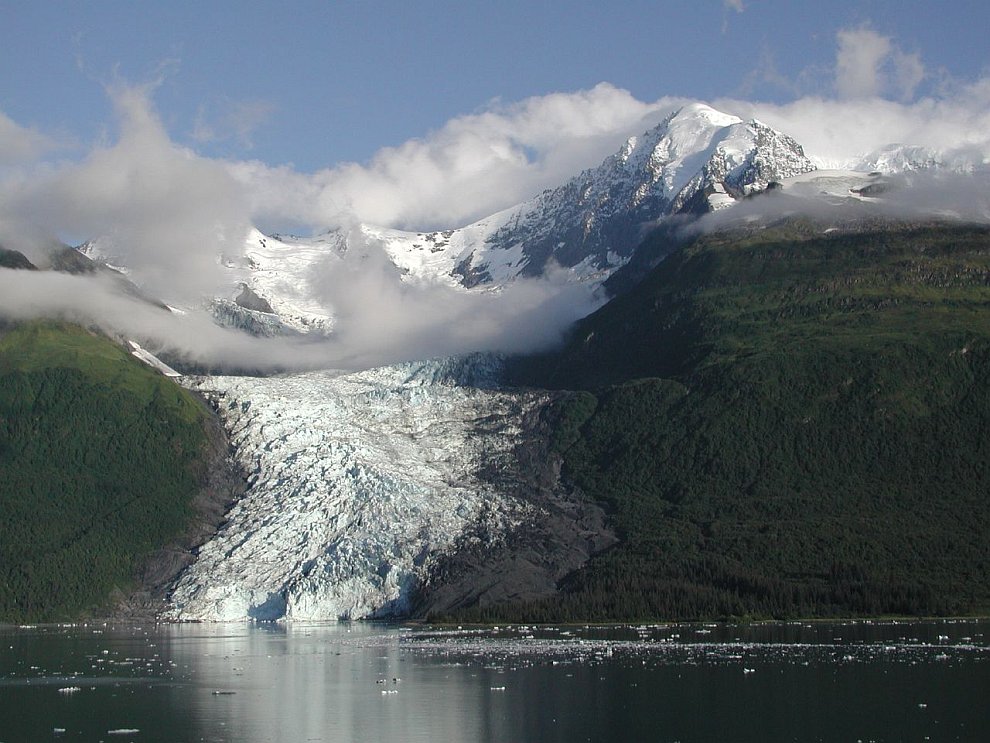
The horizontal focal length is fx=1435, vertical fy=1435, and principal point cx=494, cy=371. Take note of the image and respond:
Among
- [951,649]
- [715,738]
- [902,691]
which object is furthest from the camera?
[951,649]

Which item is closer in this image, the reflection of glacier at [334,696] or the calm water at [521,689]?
the calm water at [521,689]

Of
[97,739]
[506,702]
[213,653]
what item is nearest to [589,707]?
[506,702]

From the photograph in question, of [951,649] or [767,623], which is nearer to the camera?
[951,649]

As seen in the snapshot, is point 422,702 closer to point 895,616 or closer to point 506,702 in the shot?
point 506,702

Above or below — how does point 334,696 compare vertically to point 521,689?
above

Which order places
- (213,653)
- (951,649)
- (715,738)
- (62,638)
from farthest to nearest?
(62,638) < (213,653) < (951,649) < (715,738)

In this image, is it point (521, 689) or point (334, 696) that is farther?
point (521, 689)

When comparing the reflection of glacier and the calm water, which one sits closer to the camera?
the calm water
